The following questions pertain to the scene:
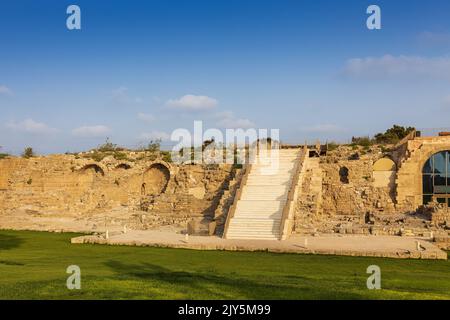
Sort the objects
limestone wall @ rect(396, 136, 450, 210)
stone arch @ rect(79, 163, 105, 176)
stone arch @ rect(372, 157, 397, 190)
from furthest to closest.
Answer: stone arch @ rect(79, 163, 105, 176)
stone arch @ rect(372, 157, 397, 190)
limestone wall @ rect(396, 136, 450, 210)

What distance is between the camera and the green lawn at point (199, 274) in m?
10.5

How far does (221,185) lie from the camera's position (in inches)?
1451

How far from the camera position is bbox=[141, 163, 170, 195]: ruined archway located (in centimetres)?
4088

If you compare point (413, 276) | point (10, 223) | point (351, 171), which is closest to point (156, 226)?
point (10, 223)

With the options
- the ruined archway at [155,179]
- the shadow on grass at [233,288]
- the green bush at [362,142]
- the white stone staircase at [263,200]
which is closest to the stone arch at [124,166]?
the ruined archway at [155,179]

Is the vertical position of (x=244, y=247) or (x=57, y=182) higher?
(x=57, y=182)

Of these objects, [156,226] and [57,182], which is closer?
[156,226]

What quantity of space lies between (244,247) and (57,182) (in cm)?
2493

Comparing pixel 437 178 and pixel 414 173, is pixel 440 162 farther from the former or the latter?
pixel 414 173

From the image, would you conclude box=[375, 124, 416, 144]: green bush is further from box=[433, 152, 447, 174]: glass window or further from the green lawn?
the green lawn

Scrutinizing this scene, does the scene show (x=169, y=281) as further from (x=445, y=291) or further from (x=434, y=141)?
(x=434, y=141)

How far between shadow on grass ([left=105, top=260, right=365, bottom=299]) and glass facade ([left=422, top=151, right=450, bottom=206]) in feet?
72.8

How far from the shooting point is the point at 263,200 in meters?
29.0

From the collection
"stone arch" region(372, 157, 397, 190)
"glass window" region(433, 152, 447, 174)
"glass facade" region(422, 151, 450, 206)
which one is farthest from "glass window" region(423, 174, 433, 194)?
"stone arch" region(372, 157, 397, 190)
